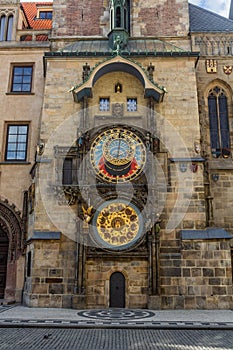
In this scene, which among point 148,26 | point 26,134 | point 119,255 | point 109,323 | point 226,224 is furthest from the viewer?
point 148,26

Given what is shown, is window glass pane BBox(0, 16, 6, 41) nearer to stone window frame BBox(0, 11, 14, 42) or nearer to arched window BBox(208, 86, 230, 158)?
stone window frame BBox(0, 11, 14, 42)

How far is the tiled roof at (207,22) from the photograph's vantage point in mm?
18953

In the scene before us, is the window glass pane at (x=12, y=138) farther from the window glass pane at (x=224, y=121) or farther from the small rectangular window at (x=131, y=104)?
the window glass pane at (x=224, y=121)

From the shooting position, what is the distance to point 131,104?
15.2 m

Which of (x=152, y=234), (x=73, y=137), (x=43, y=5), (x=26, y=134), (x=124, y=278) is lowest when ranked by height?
(x=124, y=278)

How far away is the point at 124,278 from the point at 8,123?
30.2 feet

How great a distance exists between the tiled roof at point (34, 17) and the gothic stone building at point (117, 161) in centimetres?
260

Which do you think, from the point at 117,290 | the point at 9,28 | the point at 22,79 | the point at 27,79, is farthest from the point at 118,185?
the point at 9,28

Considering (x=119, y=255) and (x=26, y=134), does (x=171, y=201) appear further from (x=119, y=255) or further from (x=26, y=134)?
(x=26, y=134)

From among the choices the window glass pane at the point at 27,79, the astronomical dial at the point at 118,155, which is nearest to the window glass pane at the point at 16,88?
the window glass pane at the point at 27,79

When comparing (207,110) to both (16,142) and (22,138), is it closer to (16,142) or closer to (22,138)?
(22,138)

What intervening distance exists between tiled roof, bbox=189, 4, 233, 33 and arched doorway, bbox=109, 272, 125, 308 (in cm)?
1279

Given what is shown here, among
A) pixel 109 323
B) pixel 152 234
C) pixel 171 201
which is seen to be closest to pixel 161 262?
pixel 152 234

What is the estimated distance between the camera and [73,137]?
14609 millimetres
